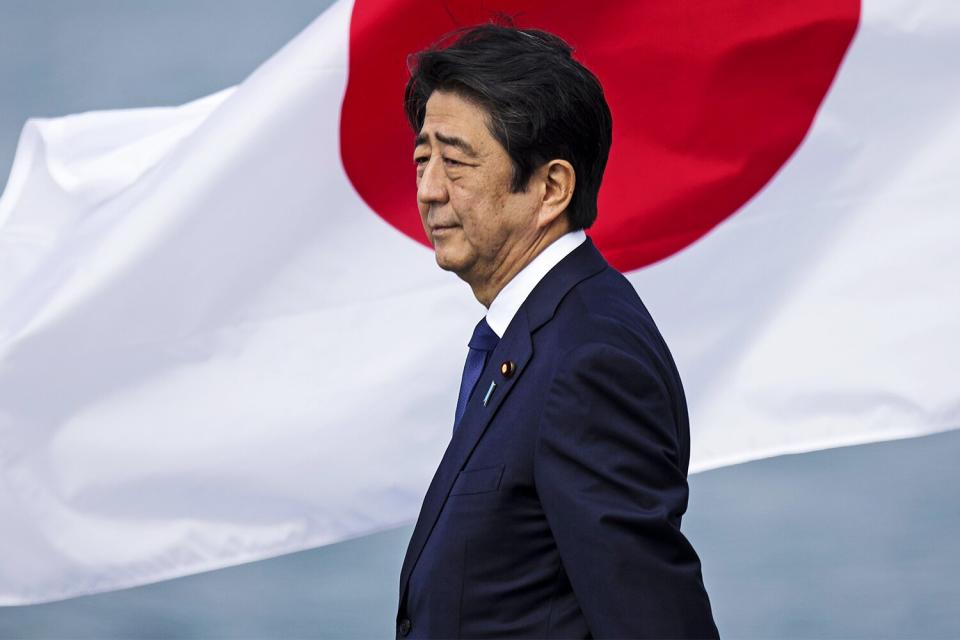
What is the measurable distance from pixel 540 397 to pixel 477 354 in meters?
0.24

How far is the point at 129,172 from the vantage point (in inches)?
109

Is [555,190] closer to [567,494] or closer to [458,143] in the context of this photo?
[458,143]

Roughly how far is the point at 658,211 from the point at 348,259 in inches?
17.2

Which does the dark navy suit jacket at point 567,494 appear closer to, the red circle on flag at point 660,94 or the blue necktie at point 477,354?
the blue necktie at point 477,354

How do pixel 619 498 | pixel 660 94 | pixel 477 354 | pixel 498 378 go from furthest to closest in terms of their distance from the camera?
1. pixel 660 94
2. pixel 477 354
3. pixel 498 378
4. pixel 619 498

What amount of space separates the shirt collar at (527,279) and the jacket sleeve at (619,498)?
7.5 inches

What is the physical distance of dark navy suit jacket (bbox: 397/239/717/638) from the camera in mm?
1405

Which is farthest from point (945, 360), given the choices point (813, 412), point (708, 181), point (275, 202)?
point (275, 202)

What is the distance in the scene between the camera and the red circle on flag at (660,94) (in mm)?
2398

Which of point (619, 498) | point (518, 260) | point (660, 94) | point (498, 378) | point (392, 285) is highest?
point (660, 94)

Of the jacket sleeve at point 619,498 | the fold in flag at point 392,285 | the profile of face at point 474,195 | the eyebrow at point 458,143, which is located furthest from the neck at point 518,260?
the fold in flag at point 392,285

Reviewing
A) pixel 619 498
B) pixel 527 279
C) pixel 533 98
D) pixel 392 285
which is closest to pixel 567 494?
pixel 619 498

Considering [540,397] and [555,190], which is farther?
[555,190]

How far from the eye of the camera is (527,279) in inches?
64.6
